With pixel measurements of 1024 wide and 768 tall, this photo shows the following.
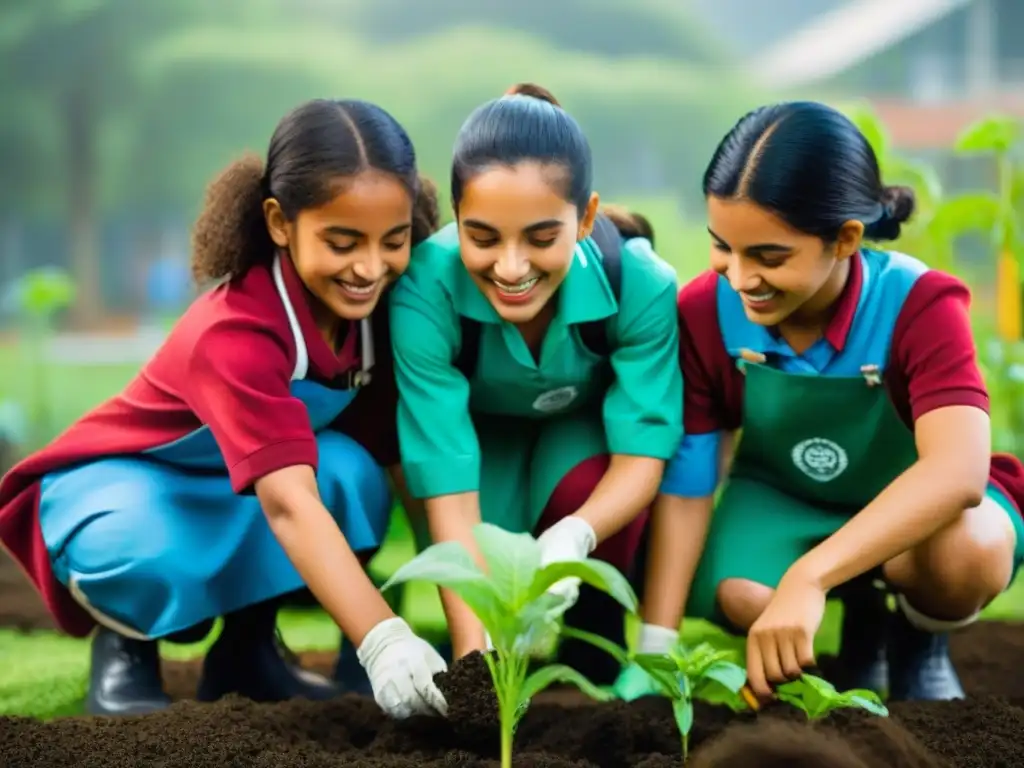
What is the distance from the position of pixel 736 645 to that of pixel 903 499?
656 mm

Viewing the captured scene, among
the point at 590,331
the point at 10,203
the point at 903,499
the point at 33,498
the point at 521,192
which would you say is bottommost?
the point at 10,203

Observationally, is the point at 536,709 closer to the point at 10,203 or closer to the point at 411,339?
the point at 411,339

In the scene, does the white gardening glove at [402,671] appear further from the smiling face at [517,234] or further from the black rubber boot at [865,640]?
the black rubber boot at [865,640]

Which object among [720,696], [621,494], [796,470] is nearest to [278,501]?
[621,494]

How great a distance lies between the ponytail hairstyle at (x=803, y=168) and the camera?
5.51 feet

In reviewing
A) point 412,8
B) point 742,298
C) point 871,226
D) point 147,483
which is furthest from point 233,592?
point 412,8

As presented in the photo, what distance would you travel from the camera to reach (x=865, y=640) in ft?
6.86

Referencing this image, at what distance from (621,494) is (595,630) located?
36cm

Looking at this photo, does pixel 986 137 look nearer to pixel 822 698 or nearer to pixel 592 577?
pixel 822 698

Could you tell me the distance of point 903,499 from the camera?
165 centimetres

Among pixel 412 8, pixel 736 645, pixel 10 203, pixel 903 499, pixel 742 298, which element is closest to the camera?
pixel 903 499

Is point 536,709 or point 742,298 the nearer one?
point 536,709

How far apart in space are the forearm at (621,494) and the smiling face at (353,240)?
1.42 ft

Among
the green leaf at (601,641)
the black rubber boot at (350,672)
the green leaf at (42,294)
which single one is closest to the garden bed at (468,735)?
the green leaf at (601,641)
